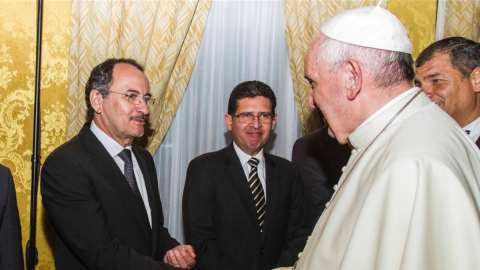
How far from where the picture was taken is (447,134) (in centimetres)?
138

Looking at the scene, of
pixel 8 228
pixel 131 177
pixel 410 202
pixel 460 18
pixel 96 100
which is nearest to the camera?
pixel 410 202

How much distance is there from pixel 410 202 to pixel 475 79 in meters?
1.87

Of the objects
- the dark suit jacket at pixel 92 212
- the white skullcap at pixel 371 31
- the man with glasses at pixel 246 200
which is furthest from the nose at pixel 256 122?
the white skullcap at pixel 371 31

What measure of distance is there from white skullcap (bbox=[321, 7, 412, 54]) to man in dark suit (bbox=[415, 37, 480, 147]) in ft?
4.20

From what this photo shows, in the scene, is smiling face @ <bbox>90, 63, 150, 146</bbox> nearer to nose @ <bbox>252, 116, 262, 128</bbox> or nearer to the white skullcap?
nose @ <bbox>252, 116, 262, 128</bbox>

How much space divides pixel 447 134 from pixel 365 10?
606 mm

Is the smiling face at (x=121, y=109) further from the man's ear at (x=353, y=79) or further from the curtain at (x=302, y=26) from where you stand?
the curtain at (x=302, y=26)

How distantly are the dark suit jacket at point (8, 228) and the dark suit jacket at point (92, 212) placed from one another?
21 cm

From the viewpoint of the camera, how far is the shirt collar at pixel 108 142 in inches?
101

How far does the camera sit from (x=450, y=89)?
2773 mm

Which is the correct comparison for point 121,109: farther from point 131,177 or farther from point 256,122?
point 256,122

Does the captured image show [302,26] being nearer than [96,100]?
No

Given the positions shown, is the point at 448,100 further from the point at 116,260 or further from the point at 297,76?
the point at 116,260

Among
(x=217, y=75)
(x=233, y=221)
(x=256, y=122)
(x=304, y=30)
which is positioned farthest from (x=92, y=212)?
(x=304, y=30)
